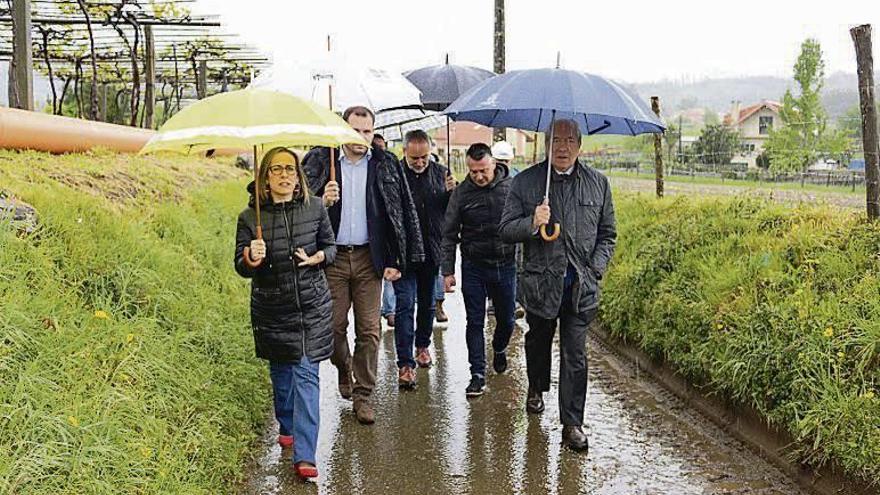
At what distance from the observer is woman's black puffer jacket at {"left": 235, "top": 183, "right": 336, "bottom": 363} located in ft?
15.1

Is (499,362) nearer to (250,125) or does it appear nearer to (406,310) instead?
(406,310)

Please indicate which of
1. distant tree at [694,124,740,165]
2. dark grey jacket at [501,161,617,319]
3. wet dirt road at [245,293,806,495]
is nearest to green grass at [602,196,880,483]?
wet dirt road at [245,293,806,495]

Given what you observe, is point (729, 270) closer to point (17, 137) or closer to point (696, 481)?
point (696, 481)

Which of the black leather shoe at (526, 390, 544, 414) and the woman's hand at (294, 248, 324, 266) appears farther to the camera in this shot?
the black leather shoe at (526, 390, 544, 414)

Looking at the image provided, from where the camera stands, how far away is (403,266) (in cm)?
573

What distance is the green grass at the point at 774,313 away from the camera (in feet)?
14.8

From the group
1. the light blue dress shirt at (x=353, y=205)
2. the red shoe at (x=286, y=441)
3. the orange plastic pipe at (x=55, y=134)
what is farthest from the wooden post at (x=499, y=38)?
the red shoe at (x=286, y=441)

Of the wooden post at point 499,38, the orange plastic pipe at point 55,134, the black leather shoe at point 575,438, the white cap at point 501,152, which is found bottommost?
the black leather shoe at point 575,438

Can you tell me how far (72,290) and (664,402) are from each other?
393cm

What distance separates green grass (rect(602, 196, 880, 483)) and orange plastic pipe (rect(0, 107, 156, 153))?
5.68 metres

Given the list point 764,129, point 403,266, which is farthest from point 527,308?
point 764,129

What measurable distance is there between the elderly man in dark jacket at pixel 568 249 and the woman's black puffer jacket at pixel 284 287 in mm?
1288

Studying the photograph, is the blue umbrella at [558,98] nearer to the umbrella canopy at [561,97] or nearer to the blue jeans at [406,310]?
the umbrella canopy at [561,97]

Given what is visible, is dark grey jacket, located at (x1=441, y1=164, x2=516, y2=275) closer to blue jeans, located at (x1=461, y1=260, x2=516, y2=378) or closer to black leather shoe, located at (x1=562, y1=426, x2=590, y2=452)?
blue jeans, located at (x1=461, y1=260, x2=516, y2=378)
